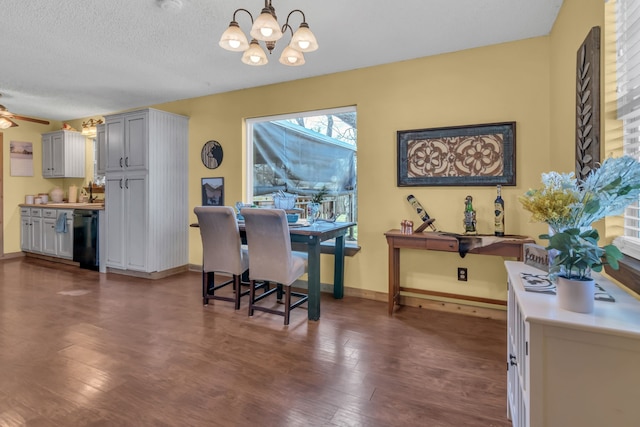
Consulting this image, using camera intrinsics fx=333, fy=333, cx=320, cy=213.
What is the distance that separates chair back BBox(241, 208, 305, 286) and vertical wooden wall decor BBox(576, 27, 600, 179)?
2004 mm

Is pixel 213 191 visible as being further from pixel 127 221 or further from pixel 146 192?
pixel 127 221

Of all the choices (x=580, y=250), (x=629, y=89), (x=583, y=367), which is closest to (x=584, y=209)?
(x=580, y=250)

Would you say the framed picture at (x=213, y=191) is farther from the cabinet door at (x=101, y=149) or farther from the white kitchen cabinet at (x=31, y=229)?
the white kitchen cabinet at (x=31, y=229)

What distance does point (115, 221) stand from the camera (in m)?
4.65

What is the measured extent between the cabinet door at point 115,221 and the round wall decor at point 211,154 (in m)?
1.13

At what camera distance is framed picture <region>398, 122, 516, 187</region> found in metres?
2.97

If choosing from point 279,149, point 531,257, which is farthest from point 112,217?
point 531,257

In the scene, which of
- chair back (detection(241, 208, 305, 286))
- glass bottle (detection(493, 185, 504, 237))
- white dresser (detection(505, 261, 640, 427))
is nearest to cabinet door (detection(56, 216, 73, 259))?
chair back (detection(241, 208, 305, 286))

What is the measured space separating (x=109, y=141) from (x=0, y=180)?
2642 millimetres

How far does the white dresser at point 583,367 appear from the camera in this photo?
0.90m

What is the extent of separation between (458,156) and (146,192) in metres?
3.76

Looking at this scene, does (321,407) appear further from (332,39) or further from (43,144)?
(43,144)

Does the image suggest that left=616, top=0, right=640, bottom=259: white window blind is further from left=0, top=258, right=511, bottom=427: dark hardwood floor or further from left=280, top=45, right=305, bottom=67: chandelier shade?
left=280, top=45, right=305, bottom=67: chandelier shade

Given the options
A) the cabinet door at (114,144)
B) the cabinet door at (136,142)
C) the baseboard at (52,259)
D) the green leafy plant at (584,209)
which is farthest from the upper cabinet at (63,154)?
the green leafy plant at (584,209)
